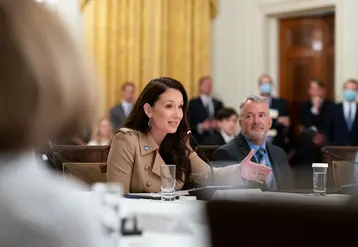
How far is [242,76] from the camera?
9312 millimetres

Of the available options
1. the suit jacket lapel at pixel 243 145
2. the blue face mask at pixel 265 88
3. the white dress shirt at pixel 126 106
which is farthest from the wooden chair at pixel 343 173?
the white dress shirt at pixel 126 106

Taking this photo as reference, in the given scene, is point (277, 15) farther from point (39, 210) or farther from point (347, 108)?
point (39, 210)

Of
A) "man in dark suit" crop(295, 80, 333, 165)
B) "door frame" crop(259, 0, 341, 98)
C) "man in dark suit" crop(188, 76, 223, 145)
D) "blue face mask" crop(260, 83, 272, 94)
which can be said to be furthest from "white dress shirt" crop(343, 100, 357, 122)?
"man in dark suit" crop(188, 76, 223, 145)

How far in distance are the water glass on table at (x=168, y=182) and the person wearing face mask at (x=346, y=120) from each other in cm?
500

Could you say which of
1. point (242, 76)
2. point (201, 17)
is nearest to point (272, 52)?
point (242, 76)

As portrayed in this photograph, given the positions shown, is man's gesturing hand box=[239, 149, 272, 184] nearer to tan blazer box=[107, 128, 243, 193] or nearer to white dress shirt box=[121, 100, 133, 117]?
tan blazer box=[107, 128, 243, 193]

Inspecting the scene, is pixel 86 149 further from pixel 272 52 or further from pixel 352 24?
pixel 272 52

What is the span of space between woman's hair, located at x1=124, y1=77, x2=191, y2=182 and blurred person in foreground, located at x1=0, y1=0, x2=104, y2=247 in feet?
7.88

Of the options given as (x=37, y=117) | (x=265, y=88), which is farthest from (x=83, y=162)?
(x=265, y=88)

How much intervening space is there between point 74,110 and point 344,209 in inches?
15.8

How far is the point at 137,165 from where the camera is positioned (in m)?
3.19

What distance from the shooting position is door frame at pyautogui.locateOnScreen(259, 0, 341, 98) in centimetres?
843

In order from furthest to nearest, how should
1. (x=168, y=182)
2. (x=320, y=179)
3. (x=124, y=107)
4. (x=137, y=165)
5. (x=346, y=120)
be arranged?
(x=124, y=107) → (x=346, y=120) → (x=137, y=165) → (x=320, y=179) → (x=168, y=182)

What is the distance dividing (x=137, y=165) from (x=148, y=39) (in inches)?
231
